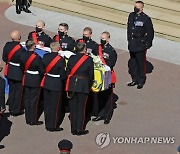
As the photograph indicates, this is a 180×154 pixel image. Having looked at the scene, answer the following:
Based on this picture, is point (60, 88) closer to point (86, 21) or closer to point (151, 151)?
point (151, 151)

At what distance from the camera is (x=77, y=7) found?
18109mm

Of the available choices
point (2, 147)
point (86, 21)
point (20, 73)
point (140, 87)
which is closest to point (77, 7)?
point (86, 21)

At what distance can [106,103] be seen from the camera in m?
12.6

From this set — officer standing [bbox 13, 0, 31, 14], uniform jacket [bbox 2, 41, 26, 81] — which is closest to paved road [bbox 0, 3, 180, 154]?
uniform jacket [bbox 2, 41, 26, 81]

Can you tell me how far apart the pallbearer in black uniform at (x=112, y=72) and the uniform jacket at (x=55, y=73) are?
0.92 m

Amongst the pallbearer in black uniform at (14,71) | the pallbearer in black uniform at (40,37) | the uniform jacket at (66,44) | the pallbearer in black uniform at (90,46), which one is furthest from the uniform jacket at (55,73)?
the pallbearer in black uniform at (40,37)

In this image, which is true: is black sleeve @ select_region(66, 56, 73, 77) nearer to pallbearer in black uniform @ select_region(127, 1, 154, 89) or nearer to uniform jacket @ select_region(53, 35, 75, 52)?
uniform jacket @ select_region(53, 35, 75, 52)

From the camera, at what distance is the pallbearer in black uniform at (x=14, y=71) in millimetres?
12383

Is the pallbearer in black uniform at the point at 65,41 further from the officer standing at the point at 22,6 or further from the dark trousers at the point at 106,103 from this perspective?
the officer standing at the point at 22,6

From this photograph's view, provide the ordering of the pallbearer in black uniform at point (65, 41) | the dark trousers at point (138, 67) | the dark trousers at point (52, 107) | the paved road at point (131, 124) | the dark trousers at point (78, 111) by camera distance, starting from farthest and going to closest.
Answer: the dark trousers at point (138, 67) < the pallbearer in black uniform at point (65, 41) < the dark trousers at point (52, 107) < the dark trousers at point (78, 111) < the paved road at point (131, 124)

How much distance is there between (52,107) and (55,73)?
66 centimetres

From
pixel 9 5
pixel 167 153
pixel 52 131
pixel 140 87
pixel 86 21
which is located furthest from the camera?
pixel 9 5

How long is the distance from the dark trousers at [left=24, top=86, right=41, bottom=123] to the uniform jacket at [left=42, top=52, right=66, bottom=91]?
427mm

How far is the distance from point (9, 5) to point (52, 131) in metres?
7.72
